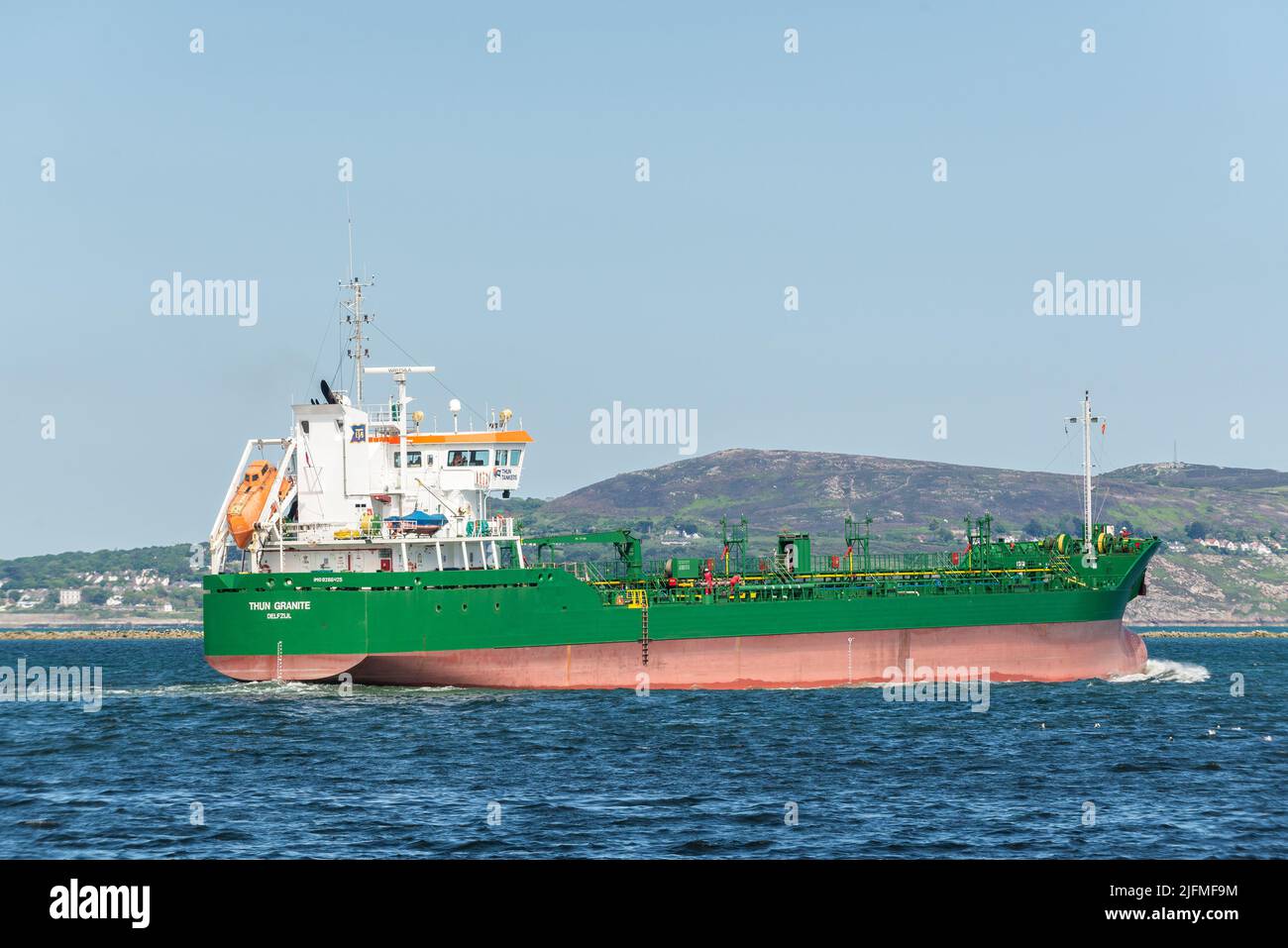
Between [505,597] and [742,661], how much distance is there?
29.3 feet

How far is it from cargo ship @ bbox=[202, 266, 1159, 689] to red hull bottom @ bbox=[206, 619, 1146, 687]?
67mm

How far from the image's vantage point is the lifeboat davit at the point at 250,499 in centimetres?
4616

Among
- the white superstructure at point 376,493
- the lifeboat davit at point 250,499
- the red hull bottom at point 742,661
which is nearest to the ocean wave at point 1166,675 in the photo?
the red hull bottom at point 742,661

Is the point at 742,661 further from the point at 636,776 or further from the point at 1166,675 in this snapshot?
the point at 1166,675

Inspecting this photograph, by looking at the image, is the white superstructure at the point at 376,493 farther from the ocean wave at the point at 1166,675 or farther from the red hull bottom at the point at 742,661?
the ocean wave at the point at 1166,675

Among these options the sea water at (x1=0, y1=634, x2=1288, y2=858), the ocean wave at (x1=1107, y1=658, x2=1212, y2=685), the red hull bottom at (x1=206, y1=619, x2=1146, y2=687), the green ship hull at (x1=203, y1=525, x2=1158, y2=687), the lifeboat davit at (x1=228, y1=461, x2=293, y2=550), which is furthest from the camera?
the ocean wave at (x1=1107, y1=658, x2=1212, y2=685)

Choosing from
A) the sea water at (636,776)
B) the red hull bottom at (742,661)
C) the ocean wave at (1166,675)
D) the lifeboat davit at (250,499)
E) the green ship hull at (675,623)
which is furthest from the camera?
the ocean wave at (1166,675)

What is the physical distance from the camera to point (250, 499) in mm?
46594

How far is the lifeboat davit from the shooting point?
4616cm

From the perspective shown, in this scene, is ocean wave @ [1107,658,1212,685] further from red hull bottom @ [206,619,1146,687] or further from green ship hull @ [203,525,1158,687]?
red hull bottom @ [206,619,1146,687]

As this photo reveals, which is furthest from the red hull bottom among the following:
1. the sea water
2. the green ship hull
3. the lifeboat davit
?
the lifeboat davit

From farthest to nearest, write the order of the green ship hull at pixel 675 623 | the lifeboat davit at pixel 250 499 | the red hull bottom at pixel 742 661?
the lifeboat davit at pixel 250 499
the red hull bottom at pixel 742 661
the green ship hull at pixel 675 623

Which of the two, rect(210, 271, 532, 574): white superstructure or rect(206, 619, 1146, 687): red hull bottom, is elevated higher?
rect(210, 271, 532, 574): white superstructure

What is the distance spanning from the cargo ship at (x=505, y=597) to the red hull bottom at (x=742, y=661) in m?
0.07
